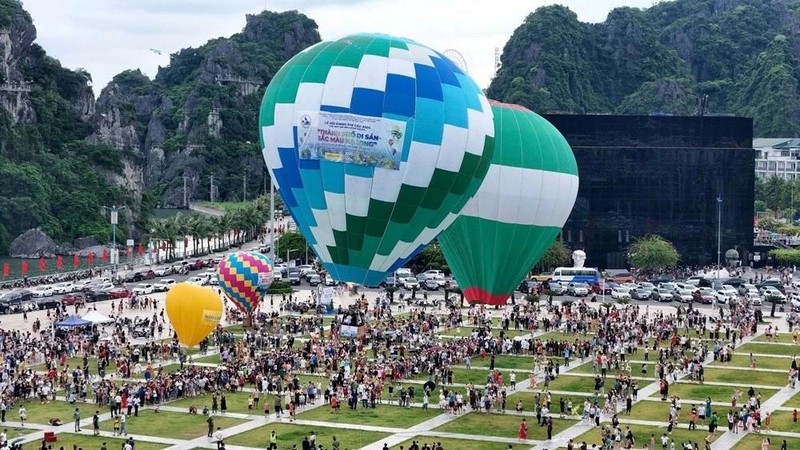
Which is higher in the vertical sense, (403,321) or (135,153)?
(135,153)

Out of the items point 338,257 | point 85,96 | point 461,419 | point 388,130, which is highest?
point 85,96

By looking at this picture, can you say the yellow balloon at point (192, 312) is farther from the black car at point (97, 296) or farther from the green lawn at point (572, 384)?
the black car at point (97, 296)

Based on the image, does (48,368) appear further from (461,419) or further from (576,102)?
(576,102)

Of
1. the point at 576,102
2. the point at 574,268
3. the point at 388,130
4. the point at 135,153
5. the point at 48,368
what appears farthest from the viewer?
the point at 576,102

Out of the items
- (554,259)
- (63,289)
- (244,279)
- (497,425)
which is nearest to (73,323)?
(244,279)

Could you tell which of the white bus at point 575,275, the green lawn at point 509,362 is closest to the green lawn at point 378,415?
the green lawn at point 509,362

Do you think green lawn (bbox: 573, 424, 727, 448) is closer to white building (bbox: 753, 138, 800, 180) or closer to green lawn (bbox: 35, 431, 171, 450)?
green lawn (bbox: 35, 431, 171, 450)

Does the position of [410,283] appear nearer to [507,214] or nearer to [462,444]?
[507,214]

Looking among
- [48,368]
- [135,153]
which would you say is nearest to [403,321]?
[48,368]

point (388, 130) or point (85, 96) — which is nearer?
point (388, 130)
